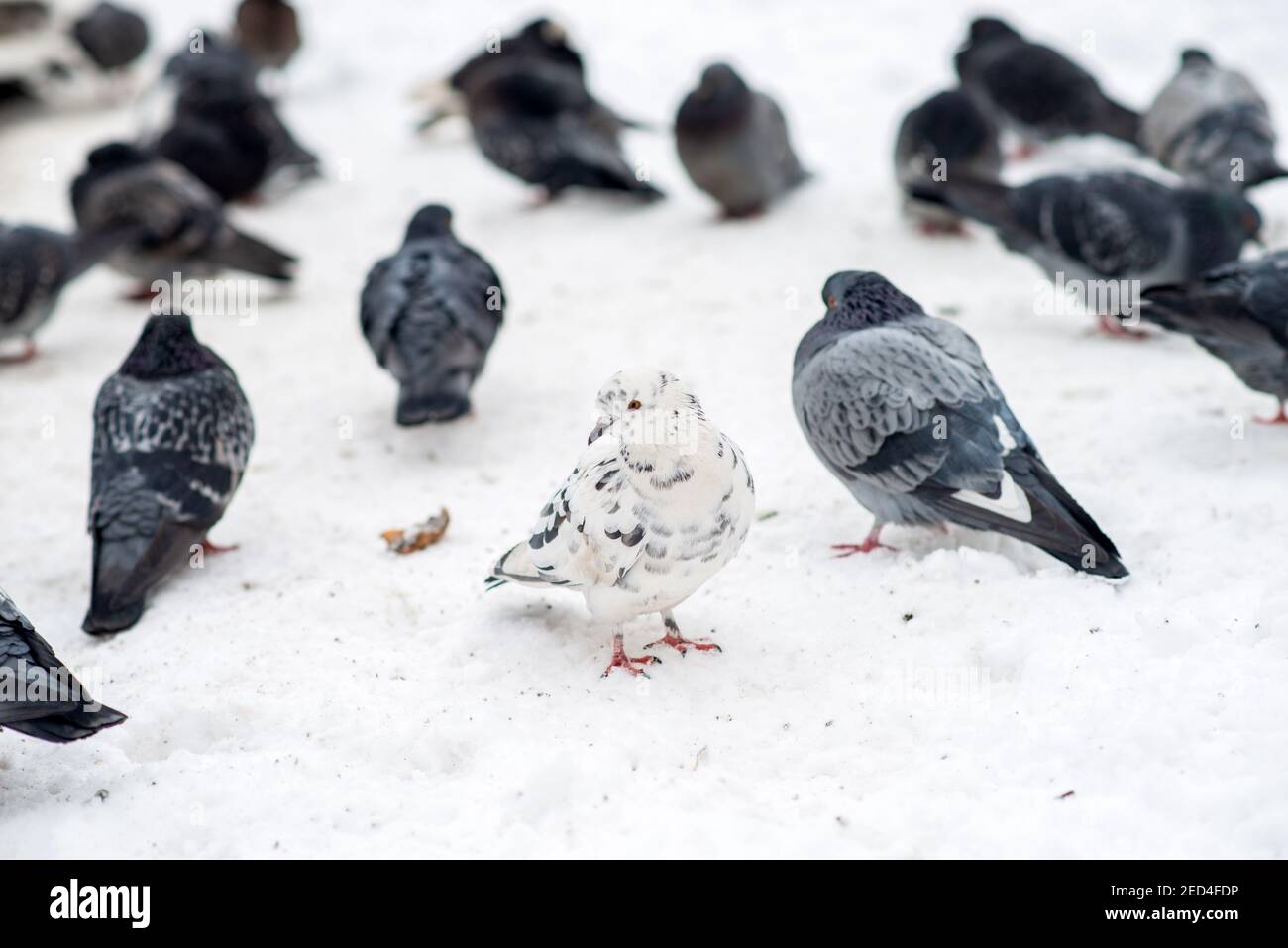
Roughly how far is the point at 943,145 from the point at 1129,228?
1714 mm

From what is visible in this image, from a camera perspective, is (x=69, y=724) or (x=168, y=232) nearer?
(x=69, y=724)

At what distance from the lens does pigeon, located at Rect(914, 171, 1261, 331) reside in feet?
21.0

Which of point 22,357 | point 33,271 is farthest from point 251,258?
point 22,357

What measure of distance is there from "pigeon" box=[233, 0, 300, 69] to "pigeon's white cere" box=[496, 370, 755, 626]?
9.17 m

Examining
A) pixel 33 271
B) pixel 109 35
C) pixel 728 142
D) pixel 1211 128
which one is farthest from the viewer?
pixel 109 35

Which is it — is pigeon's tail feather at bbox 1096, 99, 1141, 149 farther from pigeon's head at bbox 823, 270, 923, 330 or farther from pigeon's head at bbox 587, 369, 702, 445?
pigeon's head at bbox 587, 369, 702, 445

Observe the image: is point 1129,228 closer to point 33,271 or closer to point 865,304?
point 865,304

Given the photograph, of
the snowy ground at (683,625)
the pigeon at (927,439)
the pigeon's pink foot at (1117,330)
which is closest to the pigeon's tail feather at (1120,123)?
the snowy ground at (683,625)

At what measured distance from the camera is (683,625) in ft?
13.8

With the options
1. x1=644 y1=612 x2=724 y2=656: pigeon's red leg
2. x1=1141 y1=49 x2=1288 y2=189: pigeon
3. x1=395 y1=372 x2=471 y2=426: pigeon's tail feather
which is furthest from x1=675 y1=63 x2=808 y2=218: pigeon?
x1=644 y1=612 x2=724 y2=656: pigeon's red leg

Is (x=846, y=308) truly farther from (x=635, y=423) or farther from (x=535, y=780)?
(x=535, y=780)

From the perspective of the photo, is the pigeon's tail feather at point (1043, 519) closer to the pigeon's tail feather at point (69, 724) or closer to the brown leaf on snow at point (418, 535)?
the brown leaf on snow at point (418, 535)

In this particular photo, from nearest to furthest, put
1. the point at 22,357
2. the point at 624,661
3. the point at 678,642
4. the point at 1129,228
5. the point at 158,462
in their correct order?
the point at 624,661 < the point at 678,642 < the point at 158,462 < the point at 1129,228 < the point at 22,357

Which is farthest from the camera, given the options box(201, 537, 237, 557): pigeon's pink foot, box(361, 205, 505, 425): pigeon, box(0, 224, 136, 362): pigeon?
box(0, 224, 136, 362): pigeon
